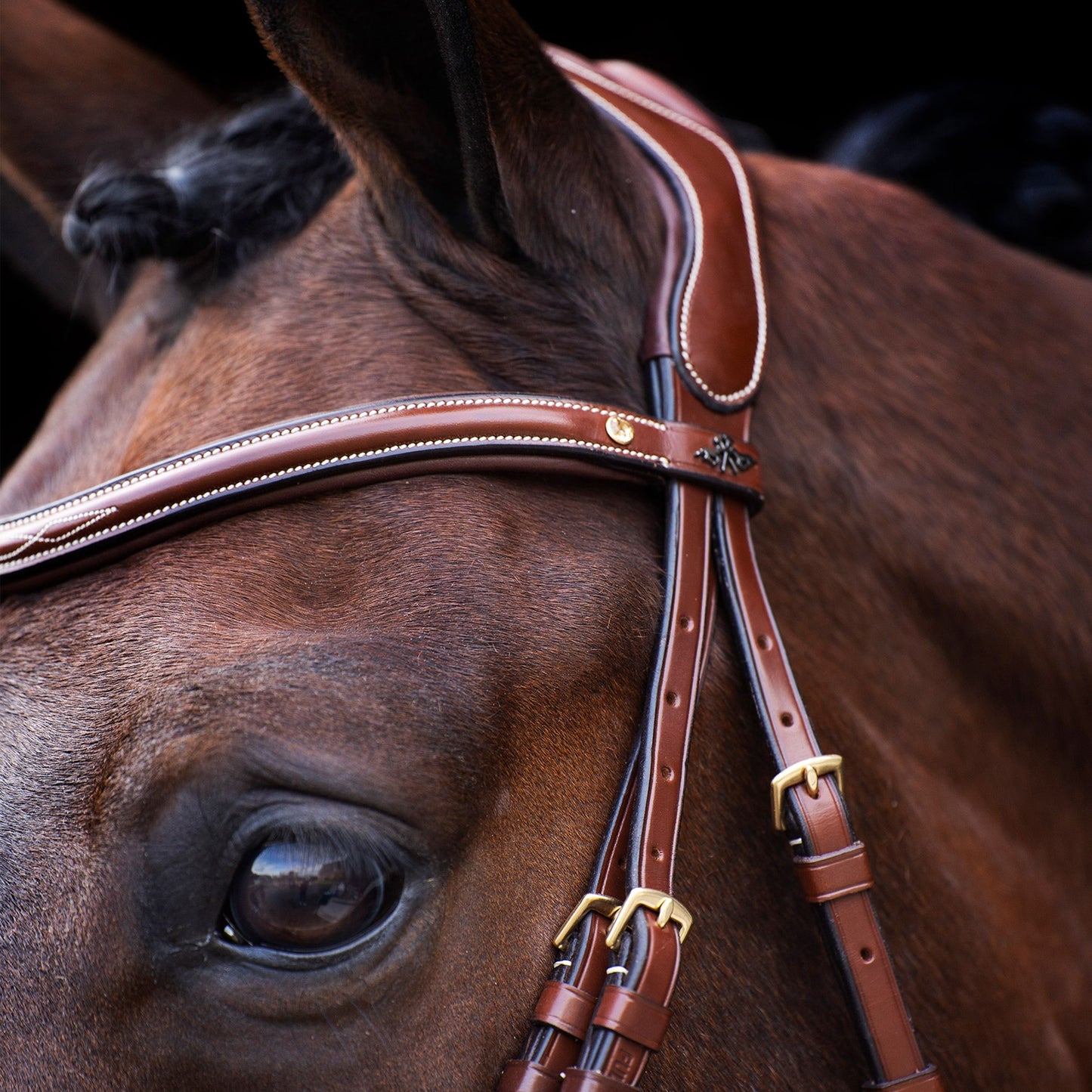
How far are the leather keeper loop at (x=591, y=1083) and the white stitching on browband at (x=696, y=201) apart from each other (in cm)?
58

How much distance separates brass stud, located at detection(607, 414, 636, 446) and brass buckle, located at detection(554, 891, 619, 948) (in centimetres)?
38

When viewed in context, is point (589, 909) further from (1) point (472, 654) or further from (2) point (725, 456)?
(2) point (725, 456)

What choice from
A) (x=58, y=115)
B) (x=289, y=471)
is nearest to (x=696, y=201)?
(x=289, y=471)

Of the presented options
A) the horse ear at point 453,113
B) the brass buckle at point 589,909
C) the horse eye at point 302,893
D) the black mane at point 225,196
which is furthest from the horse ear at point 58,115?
the brass buckle at point 589,909

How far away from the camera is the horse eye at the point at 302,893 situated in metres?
0.82

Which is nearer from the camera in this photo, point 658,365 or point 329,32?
point 329,32

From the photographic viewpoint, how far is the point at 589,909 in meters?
0.85

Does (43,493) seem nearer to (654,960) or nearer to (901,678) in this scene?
(654,960)

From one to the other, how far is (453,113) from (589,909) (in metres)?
0.68

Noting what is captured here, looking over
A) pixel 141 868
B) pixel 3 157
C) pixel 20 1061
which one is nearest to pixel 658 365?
pixel 141 868

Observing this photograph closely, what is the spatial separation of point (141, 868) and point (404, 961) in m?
0.21

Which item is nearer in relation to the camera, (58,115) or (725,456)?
(725,456)

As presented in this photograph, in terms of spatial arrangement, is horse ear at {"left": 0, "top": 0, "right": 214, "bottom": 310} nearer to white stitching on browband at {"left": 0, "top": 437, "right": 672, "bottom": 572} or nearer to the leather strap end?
white stitching on browband at {"left": 0, "top": 437, "right": 672, "bottom": 572}

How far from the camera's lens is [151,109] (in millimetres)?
1585
